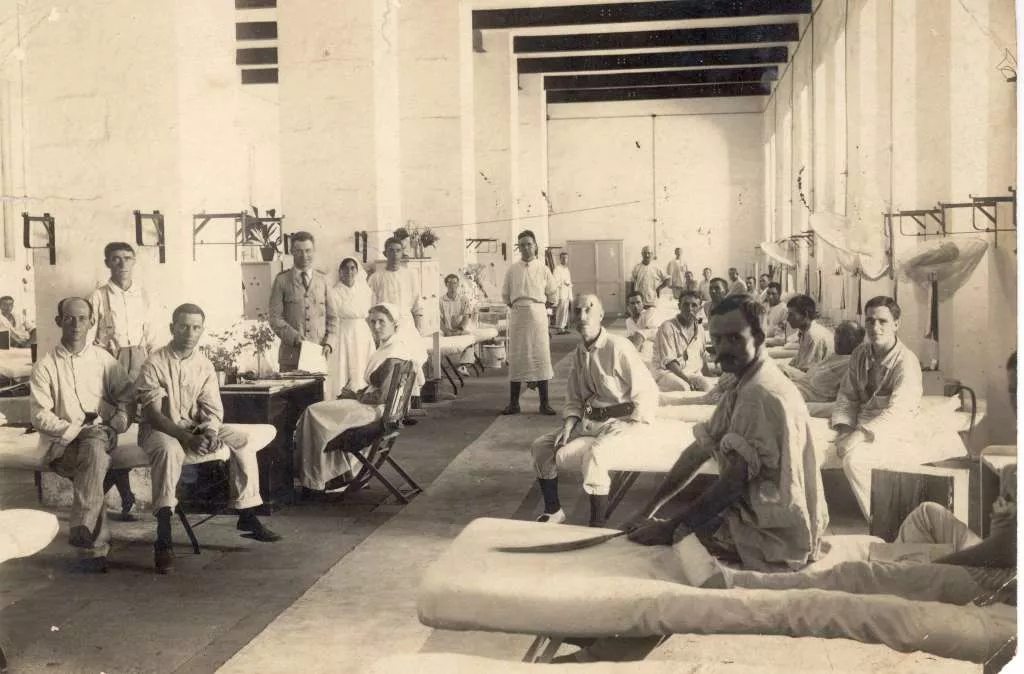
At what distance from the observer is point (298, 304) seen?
8.43 m

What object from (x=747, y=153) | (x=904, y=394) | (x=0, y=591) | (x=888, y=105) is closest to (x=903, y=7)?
(x=888, y=105)

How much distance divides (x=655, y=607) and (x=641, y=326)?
17.3 feet

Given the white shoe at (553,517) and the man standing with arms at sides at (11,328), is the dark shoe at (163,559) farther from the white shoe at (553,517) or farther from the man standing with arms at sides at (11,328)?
the man standing with arms at sides at (11,328)

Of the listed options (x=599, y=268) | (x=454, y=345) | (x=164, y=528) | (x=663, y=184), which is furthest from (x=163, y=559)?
(x=599, y=268)

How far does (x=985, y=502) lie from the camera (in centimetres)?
366

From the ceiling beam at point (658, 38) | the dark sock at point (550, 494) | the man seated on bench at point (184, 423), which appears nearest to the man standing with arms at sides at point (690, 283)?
the dark sock at point (550, 494)

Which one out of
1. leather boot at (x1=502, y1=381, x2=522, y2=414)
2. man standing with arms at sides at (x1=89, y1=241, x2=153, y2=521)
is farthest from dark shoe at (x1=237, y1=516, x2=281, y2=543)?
leather boot at (x1=502, y1=381, x2=522, y2=414)

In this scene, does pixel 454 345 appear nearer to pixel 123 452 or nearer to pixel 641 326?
pixel 641 326

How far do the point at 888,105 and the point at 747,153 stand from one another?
8.57 ft

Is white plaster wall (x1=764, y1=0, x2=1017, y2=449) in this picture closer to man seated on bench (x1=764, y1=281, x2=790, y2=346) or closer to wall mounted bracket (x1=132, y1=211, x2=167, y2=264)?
man seated on bench (x1=764, y1=281, x2=790, y2=346)

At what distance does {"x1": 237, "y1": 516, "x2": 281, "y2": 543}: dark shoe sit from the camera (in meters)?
6.02

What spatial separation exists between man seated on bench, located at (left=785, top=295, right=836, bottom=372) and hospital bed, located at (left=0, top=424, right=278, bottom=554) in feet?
10.1

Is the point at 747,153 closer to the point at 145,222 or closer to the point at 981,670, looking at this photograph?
the point at 145,222

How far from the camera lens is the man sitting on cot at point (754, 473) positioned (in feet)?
11.5
